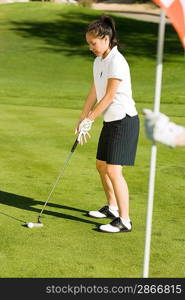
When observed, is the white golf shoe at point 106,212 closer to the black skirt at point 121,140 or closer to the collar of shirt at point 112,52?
the black skirt at point 121,140

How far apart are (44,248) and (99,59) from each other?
1698mm

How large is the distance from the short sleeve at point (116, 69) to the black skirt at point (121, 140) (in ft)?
1.46

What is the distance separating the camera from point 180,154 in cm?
945

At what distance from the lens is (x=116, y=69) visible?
20.1 ft

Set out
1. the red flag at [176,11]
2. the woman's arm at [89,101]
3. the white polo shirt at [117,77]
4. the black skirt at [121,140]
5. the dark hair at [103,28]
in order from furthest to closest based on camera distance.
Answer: the woman's arm at [89,101], the black skirt at [121,140], the white polo shirt at [117,77], the dark hair at [103,28], the red flag at [176,11]

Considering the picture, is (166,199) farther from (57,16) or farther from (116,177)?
(57,16)

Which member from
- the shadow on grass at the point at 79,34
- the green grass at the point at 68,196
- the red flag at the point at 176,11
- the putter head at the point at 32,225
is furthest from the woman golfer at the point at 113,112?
the shadow on grass at the point at 79,34

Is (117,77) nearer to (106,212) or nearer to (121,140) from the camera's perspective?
(121,140)

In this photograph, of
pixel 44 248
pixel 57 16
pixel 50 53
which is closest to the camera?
pixel 44 248

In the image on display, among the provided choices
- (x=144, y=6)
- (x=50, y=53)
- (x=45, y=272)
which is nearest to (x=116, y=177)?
(x=45, y=272)

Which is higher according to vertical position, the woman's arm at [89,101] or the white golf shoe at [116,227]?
the woman's arm at [89,101]

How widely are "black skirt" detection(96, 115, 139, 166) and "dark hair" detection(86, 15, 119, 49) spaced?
704 mm

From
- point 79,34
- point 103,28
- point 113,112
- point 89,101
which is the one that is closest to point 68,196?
point 89,101

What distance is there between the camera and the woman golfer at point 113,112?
20.1 ft
